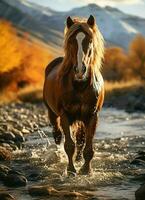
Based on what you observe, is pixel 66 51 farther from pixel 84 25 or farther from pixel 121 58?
pixel 121 58

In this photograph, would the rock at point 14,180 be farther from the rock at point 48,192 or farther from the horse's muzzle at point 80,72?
the horse's muzzle at point 80,72

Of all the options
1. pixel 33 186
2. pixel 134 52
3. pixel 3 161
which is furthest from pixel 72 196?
pixel 134 52

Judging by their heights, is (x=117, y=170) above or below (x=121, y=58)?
above

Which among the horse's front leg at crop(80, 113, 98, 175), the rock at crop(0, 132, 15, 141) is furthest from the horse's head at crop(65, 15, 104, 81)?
the rock at crop(0, 132, 15, 141)

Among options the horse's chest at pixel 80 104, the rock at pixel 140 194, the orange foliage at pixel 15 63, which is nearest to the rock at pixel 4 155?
the horse's chest at pixel 80 104

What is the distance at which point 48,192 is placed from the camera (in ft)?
27.6

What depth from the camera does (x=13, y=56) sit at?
47.0 m

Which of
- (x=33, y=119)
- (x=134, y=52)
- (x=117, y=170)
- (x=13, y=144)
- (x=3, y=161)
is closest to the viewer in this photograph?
(x=117, y=170)

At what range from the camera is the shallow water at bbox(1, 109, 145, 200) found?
8.77 m

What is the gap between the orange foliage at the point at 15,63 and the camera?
1831 inches

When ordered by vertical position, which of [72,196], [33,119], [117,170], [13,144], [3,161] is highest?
[72,196]

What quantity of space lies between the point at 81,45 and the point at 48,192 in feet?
8.24

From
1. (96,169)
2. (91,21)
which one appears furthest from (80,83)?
(96,169)

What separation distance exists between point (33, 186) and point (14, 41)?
4191 centimetres
